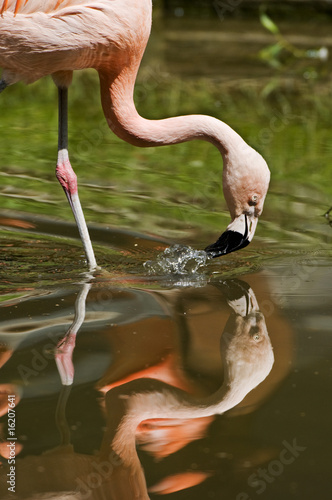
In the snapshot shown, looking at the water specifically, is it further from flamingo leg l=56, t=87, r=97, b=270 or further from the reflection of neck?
flamingo leg l=56, t=87, r=97, b=270

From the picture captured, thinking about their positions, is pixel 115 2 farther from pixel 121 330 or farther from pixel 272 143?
pixel 272 143

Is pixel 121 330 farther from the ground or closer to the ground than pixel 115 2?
closer to the ground

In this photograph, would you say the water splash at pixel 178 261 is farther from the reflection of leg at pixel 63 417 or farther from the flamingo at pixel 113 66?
the reflection of leg at pixel 63 417

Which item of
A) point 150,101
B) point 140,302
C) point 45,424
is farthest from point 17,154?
point 45,424

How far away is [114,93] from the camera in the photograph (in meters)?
4.64

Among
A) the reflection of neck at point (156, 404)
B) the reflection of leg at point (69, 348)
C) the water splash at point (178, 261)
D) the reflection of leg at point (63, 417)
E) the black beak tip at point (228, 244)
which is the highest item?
the reflection of leg at point (63, 417)

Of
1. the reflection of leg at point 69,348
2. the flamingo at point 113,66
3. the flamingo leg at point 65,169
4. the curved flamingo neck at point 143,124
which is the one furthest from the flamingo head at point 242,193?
the reflection of leg at point 69,348

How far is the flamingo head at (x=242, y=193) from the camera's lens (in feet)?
14.6

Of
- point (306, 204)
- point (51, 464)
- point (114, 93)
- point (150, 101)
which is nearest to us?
point (51, 464)

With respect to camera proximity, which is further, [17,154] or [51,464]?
[17,154]

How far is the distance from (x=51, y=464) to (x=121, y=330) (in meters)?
1.06

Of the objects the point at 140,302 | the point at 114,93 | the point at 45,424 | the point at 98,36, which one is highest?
the point at 98,36

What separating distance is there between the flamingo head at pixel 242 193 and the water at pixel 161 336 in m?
0.17

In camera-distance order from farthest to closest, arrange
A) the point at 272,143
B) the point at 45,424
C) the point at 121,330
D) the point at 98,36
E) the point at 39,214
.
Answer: the point at 272,143 → the point at 39,214 → the point at 98,36 → the point at 121,330 → the point at 45,424
